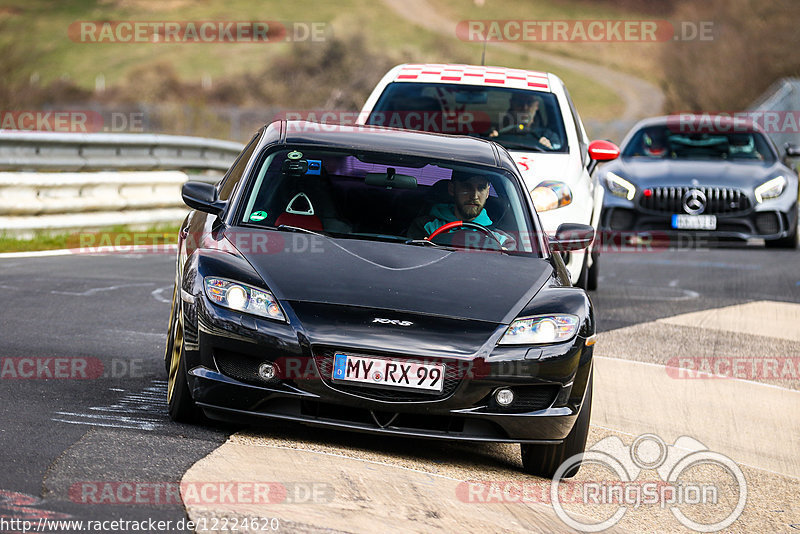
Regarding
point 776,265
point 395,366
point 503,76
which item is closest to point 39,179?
point 503,76

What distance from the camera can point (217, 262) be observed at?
5.85 m

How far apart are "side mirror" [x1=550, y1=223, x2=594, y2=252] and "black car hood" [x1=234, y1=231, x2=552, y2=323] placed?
51 cm

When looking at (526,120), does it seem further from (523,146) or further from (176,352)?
(176,352)

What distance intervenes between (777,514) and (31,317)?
200 inches

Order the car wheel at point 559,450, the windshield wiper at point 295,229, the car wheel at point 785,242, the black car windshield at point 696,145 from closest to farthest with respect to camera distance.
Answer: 1. the car wheel at point 559,450
2. the windshield wiper at point 295,229
3. the car wheel at point 785,242
4. the black car windshield at point 696,145

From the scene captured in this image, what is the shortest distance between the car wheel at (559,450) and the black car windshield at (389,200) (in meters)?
1.04

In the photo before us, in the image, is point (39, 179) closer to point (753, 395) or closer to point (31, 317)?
point (31, 317)

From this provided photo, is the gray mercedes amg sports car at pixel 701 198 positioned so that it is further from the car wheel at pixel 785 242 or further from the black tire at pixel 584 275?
the black tire at pixel 584 275

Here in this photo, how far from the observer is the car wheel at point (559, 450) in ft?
19.1

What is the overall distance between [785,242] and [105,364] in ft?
36.8

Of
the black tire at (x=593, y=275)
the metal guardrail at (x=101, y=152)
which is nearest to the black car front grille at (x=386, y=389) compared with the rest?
the black tire at (x=593, y=275)

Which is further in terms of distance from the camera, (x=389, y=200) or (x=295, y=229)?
(x=389, y=200)

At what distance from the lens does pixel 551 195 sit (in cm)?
1002

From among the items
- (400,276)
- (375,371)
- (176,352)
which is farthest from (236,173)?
(375,371)
